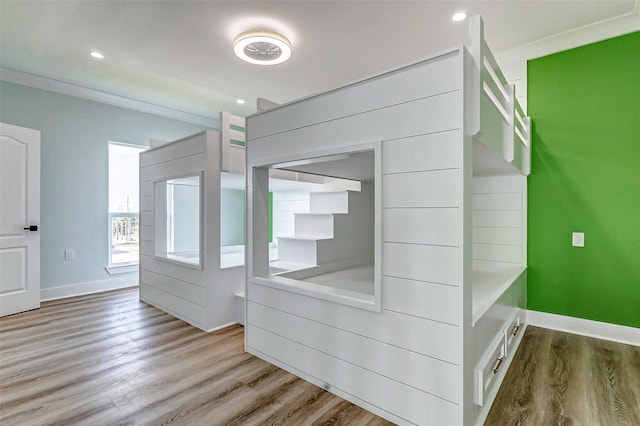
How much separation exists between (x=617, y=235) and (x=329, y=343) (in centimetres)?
260

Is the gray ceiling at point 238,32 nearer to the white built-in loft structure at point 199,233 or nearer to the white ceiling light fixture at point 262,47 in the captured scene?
the white ceiling light fixture at point 262,47

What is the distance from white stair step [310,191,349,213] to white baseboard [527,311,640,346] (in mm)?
2059

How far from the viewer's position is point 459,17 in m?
2.35

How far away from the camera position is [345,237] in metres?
2.93

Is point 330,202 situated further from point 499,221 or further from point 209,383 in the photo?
point 209,383

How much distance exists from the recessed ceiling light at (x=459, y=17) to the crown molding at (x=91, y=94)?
4059 millimetres

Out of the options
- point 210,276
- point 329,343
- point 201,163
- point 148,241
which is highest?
point 201,163

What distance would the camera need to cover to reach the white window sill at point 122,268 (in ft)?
13.7

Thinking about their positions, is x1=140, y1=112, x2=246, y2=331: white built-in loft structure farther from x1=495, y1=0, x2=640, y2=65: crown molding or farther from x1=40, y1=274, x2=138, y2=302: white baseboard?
x1=495, y1=0, x2=640, y2=65: crown molding

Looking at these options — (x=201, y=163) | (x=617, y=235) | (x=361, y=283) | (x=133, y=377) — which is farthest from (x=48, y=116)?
(x=617, y=235)

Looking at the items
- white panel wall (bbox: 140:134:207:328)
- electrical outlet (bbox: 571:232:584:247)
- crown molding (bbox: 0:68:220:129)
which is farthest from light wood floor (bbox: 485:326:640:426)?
crown molding (bbox: 0:68:220:129)

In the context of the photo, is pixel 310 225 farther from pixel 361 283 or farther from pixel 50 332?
pixel 50 332

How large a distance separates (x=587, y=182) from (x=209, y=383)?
11.1ft

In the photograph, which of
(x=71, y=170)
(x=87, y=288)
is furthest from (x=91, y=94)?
(x=87, y=288)
